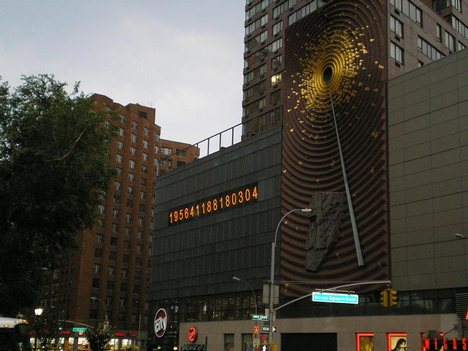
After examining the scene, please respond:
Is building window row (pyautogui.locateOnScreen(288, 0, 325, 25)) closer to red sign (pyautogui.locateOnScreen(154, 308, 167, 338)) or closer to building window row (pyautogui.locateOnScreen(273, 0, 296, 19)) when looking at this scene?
building window row (pyautogui.locateOnScreen(273, 0, 296, 19))

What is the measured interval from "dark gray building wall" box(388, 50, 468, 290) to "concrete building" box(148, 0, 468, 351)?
0.35ft

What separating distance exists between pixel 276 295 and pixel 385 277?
16908 millimetres

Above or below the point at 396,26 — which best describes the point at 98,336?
below

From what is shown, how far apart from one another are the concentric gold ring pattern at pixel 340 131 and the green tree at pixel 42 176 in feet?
80.9

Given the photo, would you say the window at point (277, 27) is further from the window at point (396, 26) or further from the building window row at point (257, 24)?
the window at point (396, 26)

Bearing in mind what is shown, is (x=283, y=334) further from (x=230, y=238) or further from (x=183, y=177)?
(x=183, y=177)

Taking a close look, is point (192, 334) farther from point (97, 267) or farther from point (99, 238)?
point (99, 238)

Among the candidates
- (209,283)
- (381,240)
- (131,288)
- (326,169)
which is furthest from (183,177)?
(131,288)

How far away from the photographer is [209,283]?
78.1m

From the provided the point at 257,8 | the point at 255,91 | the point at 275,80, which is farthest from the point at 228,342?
the point at 257,8

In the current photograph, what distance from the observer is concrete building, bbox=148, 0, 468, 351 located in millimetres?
51969

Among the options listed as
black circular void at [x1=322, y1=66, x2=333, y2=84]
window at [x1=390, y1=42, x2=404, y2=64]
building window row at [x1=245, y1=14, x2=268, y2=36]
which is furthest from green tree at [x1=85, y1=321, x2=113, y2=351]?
window at [x1=390, y1=42, x2=404, y2=64]

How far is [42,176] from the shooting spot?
37.9 metres

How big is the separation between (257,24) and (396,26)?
46622 millimetres
